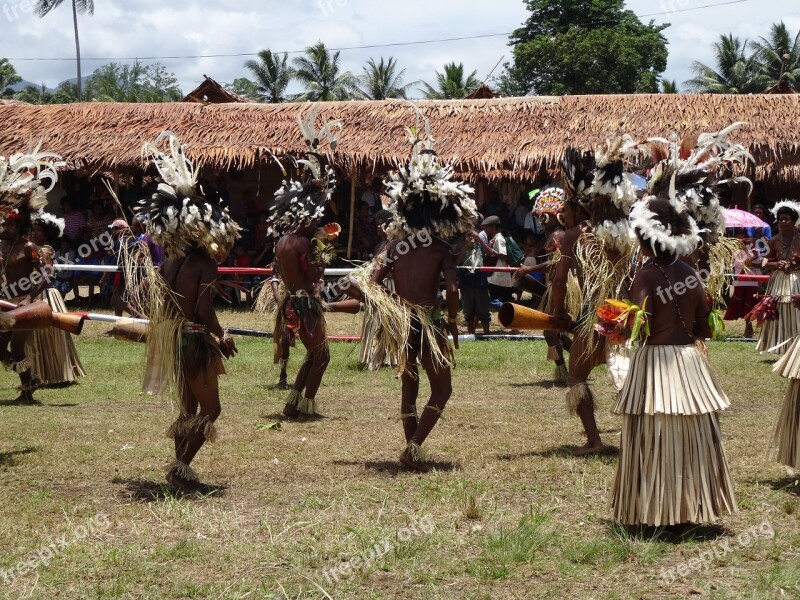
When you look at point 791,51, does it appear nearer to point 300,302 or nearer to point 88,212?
point 88,212

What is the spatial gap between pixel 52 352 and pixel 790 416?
23.9ft

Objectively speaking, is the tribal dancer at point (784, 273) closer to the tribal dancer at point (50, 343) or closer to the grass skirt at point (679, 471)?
the grass skirt at point (679, 471)

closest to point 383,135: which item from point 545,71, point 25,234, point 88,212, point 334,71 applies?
point 88,212

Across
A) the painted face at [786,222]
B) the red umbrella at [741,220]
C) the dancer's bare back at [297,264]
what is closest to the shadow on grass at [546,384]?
the dancer's bare back at [297,264]

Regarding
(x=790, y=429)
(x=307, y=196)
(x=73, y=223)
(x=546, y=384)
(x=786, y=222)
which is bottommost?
(x=546, y=384)

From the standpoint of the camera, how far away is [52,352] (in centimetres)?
1067

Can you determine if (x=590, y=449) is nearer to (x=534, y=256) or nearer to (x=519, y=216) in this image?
(x=534, y=256)

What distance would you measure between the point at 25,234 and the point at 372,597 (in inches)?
243

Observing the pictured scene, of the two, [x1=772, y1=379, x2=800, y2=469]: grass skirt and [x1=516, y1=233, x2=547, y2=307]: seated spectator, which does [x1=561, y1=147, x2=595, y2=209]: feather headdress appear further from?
[x1=516, y1=233, x2=547, y2=307]: seated spectator

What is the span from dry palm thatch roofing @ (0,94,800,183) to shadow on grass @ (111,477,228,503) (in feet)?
37.3

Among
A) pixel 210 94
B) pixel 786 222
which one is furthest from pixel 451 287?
pixel 210 94

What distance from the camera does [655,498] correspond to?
533 centimetres

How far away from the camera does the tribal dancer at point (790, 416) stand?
637cm

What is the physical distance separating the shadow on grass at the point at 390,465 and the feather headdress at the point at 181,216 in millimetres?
1777
